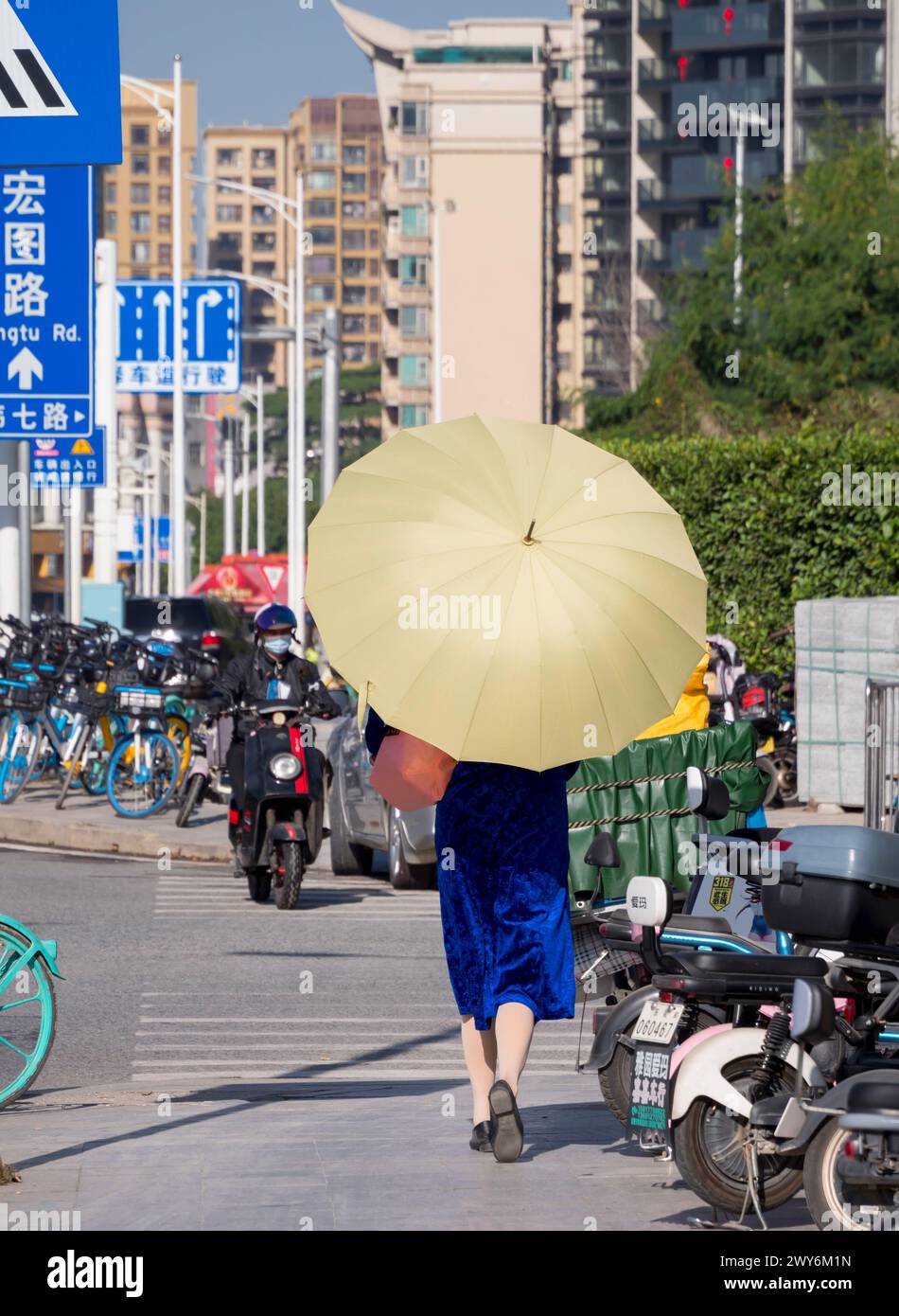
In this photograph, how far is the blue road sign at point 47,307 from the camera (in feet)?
68.3

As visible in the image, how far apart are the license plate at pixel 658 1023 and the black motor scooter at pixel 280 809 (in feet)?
25.4

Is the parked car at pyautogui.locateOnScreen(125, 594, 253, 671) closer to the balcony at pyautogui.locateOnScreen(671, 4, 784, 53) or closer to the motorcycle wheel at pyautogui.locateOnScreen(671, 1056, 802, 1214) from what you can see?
the motorcycle wheel at pyautogui.locateOnScreen(671, 1056, 802, 1214)

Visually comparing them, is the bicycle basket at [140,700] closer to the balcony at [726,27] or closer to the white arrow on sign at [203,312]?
the white arrow on sign at [203,312]

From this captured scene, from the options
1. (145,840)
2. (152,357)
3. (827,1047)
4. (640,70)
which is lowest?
(145,840)

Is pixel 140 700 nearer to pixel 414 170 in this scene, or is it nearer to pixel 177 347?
pixel 177 347

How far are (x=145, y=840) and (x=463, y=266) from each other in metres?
98.9

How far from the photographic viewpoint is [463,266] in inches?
4486

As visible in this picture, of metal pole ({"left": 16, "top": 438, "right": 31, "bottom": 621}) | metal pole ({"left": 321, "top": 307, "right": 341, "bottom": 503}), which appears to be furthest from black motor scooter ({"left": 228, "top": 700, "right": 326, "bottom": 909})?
metal pole ({"left": 321, "top": 307, "right": 341, "bottom": 503})

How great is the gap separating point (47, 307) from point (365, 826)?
753cm

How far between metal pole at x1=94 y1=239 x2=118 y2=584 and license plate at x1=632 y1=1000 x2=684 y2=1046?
24777 mm

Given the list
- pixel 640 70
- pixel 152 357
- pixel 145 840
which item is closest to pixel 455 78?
pixel 640 70

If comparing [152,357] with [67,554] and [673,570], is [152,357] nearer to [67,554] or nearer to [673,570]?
[67,554]

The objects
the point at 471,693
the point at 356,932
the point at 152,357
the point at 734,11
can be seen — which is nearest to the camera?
the point at 471,693

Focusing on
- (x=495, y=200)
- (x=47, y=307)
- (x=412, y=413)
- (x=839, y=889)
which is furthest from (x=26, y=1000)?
Result: (x=412, y=413)
